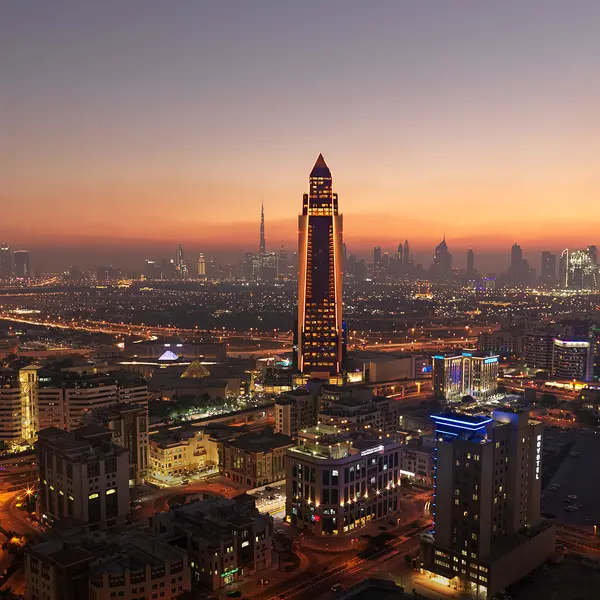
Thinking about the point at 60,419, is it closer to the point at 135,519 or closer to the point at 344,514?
the point at 135,519


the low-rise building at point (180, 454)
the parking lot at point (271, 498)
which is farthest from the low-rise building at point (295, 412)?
the parking lot at point (271, 498)

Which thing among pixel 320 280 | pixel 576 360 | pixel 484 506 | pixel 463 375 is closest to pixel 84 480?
pixel 484 506

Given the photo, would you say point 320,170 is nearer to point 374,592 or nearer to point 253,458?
point 253,458

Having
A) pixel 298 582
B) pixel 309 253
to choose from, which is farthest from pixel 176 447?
Answer: pixel 309 253

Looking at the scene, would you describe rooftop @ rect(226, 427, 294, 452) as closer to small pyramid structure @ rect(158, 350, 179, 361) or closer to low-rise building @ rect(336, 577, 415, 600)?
low-rise building @ rect(336, 577, 415, 600)

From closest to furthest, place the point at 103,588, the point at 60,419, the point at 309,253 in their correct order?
the point at 103,588
the point at 60,419
the point at 309,253

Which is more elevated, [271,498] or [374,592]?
[374,592]

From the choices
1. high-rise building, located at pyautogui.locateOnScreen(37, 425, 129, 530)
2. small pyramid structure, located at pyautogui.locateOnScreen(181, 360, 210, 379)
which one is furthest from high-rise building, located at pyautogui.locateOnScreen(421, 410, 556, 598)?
small pyramid structure, located at pyautogui.locateOnScreen(181, 360, 210, 379)
